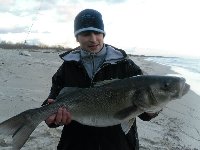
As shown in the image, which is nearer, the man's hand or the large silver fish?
the large silver fish

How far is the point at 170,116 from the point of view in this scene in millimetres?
9633

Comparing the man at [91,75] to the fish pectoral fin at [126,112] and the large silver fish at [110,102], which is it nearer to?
the large silver fish at [110,102]

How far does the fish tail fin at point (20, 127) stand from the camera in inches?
134

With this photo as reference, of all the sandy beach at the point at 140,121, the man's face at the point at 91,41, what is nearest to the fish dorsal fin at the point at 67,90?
the man's face at the point at 91,41

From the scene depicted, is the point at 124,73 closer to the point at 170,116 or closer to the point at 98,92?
the point at 98,92

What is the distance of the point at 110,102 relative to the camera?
3.53 meters

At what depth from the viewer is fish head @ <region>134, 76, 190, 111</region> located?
3477 mm

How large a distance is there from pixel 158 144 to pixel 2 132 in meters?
3.94

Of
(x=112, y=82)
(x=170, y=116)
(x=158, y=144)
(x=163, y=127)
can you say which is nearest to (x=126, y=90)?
(x=112, y=82)

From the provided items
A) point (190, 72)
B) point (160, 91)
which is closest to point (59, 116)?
point (160, 91)

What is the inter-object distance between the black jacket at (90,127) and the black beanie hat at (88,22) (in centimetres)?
22

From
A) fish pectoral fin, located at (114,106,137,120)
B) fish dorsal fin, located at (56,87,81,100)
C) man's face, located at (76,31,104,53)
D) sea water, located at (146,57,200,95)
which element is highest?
man's face, located at (76,31,104,53)

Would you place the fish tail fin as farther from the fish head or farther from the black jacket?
the fish head

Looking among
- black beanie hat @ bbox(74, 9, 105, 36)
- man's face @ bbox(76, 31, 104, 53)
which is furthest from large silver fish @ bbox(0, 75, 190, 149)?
black beanie hat @ bbox(74, 9, 105, 36)
